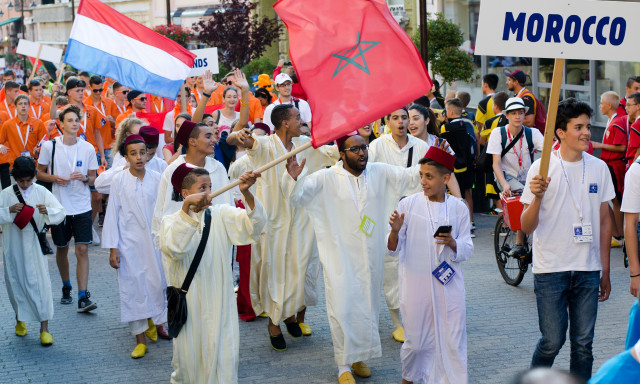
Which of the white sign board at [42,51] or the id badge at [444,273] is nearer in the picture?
the id badge at [444,273]

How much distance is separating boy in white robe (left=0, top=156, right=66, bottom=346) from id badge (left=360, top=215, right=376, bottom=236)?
128 inches

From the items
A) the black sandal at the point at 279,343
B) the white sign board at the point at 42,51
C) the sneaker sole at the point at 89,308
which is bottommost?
the black sandal at the point at 279,343

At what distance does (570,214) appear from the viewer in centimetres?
601

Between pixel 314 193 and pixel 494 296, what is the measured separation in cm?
313

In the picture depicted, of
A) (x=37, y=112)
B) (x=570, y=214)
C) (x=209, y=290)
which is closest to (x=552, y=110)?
(x=570, y=214)

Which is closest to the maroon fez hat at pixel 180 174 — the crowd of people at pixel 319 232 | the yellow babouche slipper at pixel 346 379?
the crowd of people at pixel 319 232

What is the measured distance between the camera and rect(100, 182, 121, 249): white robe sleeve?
8289 mm

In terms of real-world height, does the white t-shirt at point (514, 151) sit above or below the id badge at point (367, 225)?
above

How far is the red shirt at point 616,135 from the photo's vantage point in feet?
37.4

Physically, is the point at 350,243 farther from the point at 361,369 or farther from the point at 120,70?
the point at 120,70

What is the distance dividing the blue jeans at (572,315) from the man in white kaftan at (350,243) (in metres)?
1.51

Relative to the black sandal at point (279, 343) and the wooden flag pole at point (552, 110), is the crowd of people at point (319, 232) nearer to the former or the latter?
the black sandal at point (279, 343)

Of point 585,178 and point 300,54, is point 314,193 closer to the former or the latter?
point 300,54

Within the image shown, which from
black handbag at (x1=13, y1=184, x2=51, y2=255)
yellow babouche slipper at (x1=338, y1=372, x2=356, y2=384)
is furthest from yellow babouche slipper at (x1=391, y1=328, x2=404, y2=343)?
black handbag at (x1=13, y1=184, x2=51, y2=255)
